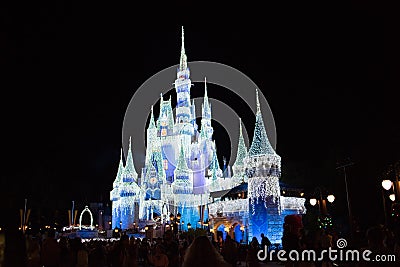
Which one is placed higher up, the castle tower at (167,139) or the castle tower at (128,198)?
the castle tower at (167,139)

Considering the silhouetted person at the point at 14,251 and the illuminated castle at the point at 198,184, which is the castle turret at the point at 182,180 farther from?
the silhouetted person at the point at 14,251

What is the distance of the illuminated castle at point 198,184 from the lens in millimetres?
24875

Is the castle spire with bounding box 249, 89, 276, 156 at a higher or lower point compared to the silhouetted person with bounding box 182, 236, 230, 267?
higher

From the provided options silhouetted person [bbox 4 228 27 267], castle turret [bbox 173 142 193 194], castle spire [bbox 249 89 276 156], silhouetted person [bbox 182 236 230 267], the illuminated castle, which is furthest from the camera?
castle turret [bbox 173 142 193 194]

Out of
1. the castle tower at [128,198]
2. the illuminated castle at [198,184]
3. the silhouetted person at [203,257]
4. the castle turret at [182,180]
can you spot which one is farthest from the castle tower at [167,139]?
the silhouetted person at [203,257]

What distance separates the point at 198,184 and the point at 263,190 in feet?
114

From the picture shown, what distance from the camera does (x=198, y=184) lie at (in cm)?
5900

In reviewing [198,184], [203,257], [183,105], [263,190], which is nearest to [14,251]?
[203,257]

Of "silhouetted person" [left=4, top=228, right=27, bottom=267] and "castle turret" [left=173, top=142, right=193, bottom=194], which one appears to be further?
"castle turret" [left=173, top=142, right=193, bottom=194]

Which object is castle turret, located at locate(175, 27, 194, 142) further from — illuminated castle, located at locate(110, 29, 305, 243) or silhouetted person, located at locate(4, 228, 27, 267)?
silhouetted person, located at locate(4, 228, 27, 267)

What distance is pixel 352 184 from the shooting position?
30906 mm

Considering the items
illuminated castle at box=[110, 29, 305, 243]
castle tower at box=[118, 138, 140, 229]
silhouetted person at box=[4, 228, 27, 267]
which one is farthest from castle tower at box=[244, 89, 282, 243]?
castle tower at box=[118, 138, 140, 229]

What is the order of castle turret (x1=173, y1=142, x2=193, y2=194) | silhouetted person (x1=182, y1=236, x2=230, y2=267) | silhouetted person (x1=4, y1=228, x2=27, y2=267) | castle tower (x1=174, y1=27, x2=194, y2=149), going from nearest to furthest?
silhouetted person (x1=182, y1=236, x2=230, y2=267), silhouetted person (x1=4, y1=228, x2=27, y2=267), castle turret (x1=173, y1=142, x2=193, y2=194), castle tower (x1=174, y1=27, x2=194, y2=149)

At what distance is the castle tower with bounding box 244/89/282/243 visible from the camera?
961 inches
